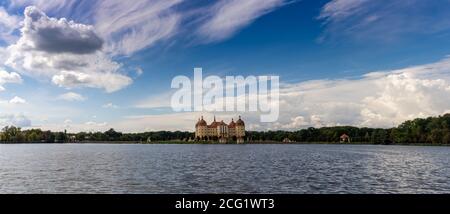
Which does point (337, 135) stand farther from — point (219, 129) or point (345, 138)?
point (219, 129)

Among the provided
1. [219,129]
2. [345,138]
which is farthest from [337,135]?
[219,129]

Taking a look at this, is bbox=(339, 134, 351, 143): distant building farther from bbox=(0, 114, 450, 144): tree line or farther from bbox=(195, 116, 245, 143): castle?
bbox=(195, 116, 245, 143): castle

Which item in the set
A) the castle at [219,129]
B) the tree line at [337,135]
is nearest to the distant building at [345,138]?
the tree line at [337,135]

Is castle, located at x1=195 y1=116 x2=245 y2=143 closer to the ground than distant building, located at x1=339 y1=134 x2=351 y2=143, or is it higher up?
higher up

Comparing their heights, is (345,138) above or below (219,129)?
below

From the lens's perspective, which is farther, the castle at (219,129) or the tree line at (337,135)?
the tree line at (337,135)

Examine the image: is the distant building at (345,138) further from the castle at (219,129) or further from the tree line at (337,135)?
the castle at (219,129)

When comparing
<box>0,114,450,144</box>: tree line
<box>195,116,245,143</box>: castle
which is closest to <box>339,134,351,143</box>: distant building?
<box>0,114,450,144</box>: tree line

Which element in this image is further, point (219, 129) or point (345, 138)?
point (345, 138)

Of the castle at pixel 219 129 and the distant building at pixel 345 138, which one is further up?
the castle at pixel 219 129

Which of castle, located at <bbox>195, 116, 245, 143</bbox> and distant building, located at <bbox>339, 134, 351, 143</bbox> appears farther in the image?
distant building, located at <bbox>339, 134, 351, 143</bbox>
